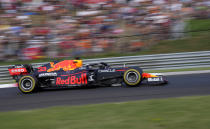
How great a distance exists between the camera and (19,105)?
646cm

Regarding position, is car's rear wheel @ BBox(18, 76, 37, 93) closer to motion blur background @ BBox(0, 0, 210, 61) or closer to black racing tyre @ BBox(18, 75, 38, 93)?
black racing tyre @ BBox(18, 75, 38, 93)

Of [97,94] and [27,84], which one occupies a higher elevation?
[27,84]

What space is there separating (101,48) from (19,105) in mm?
A: 6217

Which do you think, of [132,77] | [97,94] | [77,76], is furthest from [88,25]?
[97,94]

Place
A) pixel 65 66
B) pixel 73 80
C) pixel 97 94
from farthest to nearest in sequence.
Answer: pixel 65 66, pixel 73 80, pixel 97 94

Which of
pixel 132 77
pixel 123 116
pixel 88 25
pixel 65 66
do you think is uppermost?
pixel 88 25

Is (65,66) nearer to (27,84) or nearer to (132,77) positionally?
(27,84)

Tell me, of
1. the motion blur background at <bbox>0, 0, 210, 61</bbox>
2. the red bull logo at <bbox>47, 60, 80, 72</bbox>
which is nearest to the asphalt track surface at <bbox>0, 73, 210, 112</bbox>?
the red bull logo at <bbox>47, 60, 80, 72</bbox>

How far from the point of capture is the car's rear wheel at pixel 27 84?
783 centimetres

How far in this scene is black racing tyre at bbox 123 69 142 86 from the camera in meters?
7.47

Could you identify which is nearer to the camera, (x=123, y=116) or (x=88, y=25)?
(x=123, y=116)

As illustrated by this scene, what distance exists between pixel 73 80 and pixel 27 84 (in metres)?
1.45

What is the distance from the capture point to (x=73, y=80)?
767 centimetres

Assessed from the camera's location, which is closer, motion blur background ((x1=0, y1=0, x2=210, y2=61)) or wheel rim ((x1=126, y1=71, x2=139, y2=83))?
wheel rim ((x1=126, y1=71, x2=139, y2=83))
